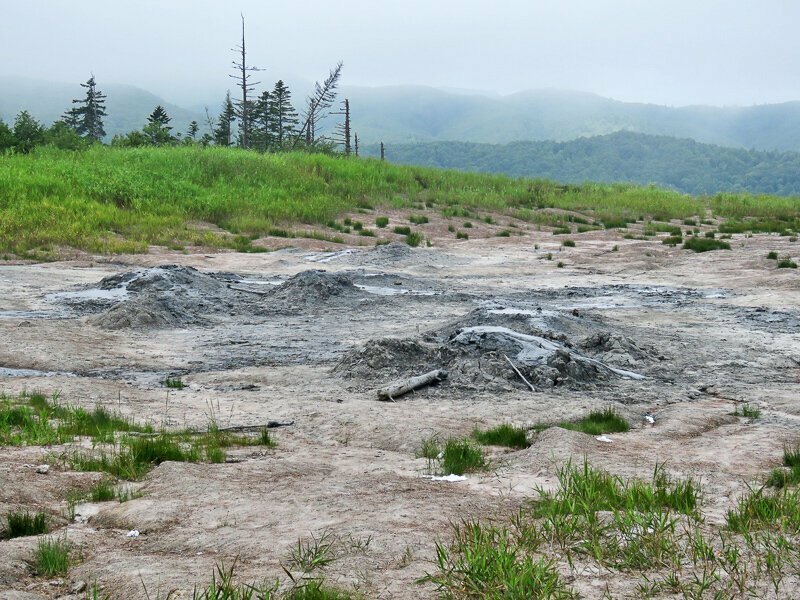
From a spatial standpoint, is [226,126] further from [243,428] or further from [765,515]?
[765,515]

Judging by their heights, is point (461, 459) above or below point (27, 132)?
below

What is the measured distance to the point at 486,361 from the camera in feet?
28.2

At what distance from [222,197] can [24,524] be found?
21776 mm

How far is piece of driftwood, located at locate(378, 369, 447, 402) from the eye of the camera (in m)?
7.87

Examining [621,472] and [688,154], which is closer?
[621,472]

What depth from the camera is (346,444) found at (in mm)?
6348

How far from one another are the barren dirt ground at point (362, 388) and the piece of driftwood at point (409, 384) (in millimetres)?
134

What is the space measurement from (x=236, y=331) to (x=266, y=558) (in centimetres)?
781

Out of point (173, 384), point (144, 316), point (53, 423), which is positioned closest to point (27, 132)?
point (144, 316)

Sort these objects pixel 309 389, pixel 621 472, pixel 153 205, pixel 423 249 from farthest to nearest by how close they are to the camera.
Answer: pixel 153 205 → pixel 423 249 → pixel 309 389 → pixel 621 472

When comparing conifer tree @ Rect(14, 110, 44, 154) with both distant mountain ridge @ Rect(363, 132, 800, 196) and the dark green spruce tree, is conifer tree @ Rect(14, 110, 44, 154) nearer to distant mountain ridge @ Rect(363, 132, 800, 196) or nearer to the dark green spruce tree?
the dark green spruce tree

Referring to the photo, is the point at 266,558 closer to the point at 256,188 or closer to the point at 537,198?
the point at 256,188

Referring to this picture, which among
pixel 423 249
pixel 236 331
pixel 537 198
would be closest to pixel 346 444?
pixel 236 331

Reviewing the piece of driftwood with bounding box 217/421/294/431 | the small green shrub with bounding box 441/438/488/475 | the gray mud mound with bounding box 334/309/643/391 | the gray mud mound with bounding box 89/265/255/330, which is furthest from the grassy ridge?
the small green shrub with bounding box 441/438/488/475
